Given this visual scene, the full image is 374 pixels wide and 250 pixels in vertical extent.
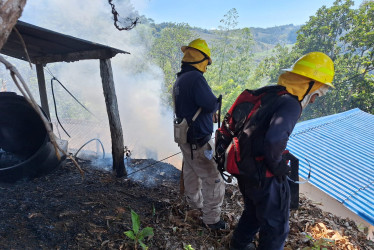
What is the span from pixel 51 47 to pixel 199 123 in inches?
139

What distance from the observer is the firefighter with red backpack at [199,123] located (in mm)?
3178

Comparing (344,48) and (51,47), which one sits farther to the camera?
(344,48)

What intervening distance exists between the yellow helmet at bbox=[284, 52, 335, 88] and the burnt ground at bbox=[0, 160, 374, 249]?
99.6 inches

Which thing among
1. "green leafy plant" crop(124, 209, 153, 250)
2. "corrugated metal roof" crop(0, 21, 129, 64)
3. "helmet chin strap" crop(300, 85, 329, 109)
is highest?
Answer: "corrugated metal roof" crop(0, 21, 129, 64)

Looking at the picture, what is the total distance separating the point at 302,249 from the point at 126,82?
31.4 metres

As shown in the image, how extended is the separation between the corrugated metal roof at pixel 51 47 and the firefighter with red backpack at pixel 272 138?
2987 millimetres

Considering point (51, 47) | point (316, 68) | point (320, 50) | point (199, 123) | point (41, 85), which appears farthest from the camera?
point (320, 50)

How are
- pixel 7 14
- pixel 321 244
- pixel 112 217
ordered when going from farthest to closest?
pixel 321 244 < pixel 112 217 < pixel 7 14

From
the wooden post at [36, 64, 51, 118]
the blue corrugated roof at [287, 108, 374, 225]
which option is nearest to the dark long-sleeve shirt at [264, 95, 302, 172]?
the blue corrugated roof at [287, 108, 374, 225]

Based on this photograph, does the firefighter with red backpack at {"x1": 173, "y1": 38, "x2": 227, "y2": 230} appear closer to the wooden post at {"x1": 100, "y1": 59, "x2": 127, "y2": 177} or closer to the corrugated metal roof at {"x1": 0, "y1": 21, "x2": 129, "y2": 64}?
the corrugated metal roof at {"x1": 0, "y1": 21, "x2": 129, "y2": 64}

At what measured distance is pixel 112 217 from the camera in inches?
124

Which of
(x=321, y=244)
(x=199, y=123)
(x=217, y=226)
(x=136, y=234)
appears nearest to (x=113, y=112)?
(x=199, y=123)

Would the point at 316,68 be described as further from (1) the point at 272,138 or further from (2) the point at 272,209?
(2) the point at 272,209

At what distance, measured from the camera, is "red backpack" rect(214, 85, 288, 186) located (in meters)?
2.38
